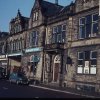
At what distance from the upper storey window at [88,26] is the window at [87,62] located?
7.29 ft

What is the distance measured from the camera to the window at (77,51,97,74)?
96.8ft

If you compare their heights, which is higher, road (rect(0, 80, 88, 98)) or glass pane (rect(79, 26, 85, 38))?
glass pane (rect(79, 26, 85, 38))

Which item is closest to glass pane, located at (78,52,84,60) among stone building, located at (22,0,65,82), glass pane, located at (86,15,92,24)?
glass pane, located at (86,15,92,24)

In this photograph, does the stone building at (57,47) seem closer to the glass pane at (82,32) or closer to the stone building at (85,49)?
the stone building at (85,49)

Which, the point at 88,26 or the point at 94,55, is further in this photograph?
the point at 88,26

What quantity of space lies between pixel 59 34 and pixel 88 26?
682cm

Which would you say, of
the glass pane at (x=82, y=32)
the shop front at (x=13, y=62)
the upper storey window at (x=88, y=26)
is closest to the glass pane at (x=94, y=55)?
the upper storey window at (x=88, y=26)

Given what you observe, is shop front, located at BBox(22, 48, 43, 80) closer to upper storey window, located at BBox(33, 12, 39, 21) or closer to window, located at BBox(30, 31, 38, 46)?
window, located at BBox(30, 31, 38, 46)

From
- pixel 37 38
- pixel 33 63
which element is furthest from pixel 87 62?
pixel 33 63

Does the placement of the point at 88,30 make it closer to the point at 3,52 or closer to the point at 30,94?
the point at 30,94

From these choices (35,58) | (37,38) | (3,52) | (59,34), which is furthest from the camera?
(3,52)

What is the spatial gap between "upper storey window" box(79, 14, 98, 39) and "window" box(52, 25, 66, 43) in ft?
13.6

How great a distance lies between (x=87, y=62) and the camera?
100ft

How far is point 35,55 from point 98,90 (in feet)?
53.6
